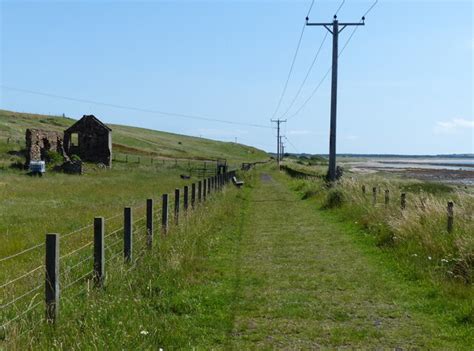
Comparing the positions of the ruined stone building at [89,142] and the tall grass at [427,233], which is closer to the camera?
the tall grass at [427,233]

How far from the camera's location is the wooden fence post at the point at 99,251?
6934 mm

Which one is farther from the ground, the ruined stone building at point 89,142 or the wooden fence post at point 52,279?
the ruined stone building at point 89,142

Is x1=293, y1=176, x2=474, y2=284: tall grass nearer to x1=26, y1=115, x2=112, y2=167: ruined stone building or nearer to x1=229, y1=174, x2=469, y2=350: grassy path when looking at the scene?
x1=229, y1=174, x2=469, y2=350: grassy path

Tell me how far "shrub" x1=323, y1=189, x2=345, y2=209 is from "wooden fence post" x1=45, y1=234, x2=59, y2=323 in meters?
14.2

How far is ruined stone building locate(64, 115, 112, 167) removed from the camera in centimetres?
5338

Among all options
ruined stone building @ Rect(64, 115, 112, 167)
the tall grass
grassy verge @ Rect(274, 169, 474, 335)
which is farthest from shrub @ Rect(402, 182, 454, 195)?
ruined stone building @ Rect(64, 115, 112, 167)

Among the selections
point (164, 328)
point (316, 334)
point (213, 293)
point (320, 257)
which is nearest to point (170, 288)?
point (213, 293)

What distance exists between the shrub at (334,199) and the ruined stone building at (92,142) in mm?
36121

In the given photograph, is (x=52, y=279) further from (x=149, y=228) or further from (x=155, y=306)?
(x=149, y=228)

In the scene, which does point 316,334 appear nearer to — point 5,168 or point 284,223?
point 284,223

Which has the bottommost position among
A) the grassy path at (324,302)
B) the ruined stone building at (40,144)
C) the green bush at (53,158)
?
the grassy path at (324,302)

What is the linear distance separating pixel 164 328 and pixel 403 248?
227 inches

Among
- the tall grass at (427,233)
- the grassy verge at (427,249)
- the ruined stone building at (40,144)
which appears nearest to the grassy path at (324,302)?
the grassy verge at (427,249)

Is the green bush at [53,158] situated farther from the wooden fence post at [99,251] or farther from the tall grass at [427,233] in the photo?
the wooden fence post at [99,251]
